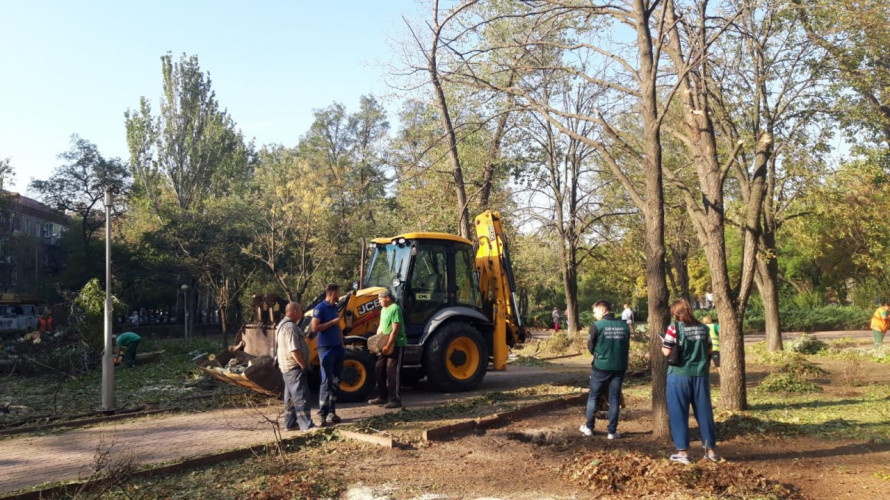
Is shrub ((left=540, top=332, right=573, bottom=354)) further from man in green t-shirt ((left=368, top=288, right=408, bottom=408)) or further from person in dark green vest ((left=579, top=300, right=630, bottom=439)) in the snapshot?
person in dark green vest ((left=579, top=300, right=630, bottom=439))

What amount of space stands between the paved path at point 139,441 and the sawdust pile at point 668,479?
358 cm

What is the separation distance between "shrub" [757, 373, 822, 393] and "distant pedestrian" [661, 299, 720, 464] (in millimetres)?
5056

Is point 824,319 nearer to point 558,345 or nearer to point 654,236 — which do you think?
point 558,345

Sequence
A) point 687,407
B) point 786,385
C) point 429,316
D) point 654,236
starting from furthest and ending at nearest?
point 429,316 < point 786,385 < point 654,236 < point 687,407

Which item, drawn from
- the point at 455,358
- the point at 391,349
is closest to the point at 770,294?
the point at 455,358

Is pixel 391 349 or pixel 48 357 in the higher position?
pixel 391 349

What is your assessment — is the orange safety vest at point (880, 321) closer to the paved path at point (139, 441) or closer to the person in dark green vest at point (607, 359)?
the paved path at point (139, 441)

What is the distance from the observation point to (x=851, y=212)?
1878cm

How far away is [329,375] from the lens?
895cm

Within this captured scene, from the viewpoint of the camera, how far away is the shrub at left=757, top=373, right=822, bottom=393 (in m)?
11.0

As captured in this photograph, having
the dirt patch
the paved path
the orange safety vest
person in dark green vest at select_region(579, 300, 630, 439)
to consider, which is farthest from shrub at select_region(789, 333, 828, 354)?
person in dark green vest at select_region(579, 300, 630, 439)

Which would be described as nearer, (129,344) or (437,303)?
(437,303)

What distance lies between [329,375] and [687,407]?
15.2 feet

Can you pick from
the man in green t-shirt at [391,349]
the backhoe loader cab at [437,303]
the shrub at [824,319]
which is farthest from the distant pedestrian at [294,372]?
the shrub at [824,319]
